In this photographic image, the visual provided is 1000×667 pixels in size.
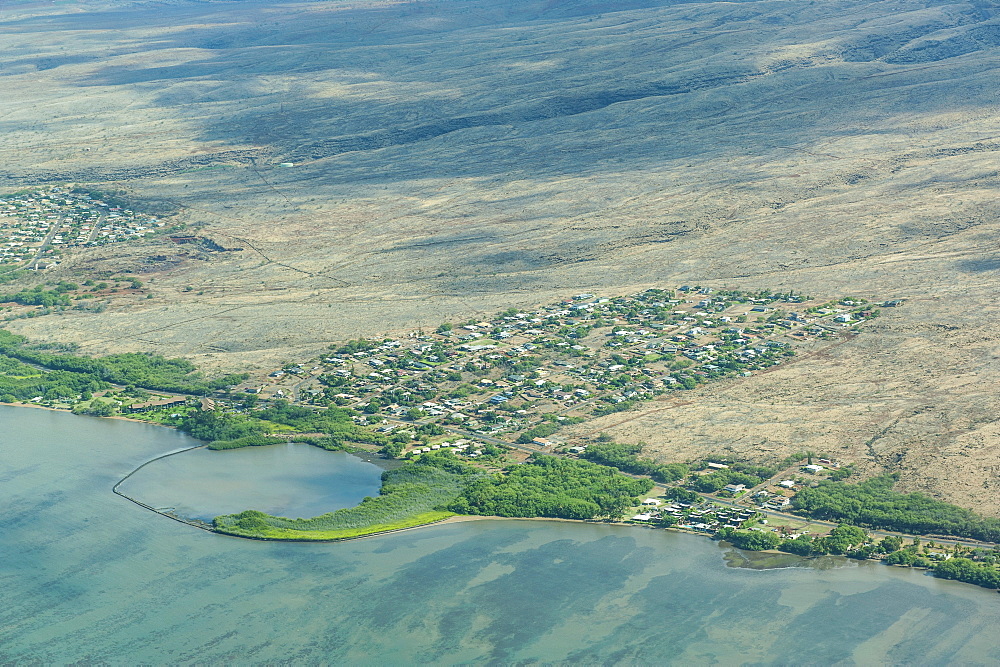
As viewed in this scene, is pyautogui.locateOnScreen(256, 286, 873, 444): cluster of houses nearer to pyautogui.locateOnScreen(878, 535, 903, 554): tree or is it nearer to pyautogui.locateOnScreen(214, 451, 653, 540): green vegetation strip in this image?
pyautogui.locateOnScreen(214, 451, 653, 540): green vegetation strip

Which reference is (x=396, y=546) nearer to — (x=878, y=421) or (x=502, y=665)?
(x=502, y=665)

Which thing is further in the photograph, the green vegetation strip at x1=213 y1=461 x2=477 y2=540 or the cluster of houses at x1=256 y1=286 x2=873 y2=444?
the cluster of houses at x1=256 y1=286 x2=873 y2=444

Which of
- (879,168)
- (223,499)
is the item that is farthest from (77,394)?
(879,168)

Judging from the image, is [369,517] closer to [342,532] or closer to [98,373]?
[342,532]

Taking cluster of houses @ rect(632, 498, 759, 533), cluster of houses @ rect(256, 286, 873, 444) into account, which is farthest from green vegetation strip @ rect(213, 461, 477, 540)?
cluster of houses @ rect(632, 498, 759, 533)

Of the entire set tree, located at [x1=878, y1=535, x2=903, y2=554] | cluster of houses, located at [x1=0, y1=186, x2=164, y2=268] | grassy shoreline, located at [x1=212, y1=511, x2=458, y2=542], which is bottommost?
tree, located at [x1=878, y1=535, x2=903, y2=554]

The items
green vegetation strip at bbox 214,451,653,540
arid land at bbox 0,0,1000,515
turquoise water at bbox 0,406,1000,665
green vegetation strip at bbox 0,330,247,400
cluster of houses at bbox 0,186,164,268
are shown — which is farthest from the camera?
cluster of houses at bbox 0,186,164,268

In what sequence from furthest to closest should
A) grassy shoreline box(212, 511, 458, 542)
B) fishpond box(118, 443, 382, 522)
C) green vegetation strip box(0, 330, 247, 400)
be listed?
green vegetation strip box(0, 330, 247, 400)
fishpond box(118, 443, 382, 522)
grassy shoreline box(212, 511, 458, 542)

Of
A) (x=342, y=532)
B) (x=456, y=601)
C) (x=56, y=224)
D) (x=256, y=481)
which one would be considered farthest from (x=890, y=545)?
(x=56, y=224)

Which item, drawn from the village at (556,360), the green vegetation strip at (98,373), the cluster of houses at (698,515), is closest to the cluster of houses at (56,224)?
the green vegetation strip at (98,373)
